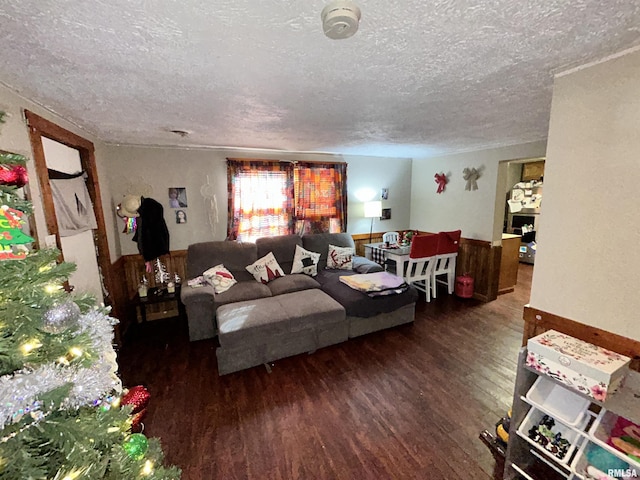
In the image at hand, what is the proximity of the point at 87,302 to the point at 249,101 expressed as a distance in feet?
4.74

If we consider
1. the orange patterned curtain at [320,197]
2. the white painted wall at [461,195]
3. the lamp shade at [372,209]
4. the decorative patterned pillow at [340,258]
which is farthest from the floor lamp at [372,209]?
the white painted wall at [461,195]

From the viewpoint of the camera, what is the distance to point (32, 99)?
1746 mm

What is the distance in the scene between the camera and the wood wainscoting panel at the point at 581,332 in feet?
4.19

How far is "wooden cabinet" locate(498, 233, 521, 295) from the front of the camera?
418 cm

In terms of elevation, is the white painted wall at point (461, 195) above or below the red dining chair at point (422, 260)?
above

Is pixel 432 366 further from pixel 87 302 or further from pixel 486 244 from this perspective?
pixel 87 302

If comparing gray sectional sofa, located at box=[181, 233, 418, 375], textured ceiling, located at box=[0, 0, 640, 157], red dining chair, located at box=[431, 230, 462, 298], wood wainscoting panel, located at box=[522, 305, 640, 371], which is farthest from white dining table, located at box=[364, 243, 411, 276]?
wood wainscoting panel, located at box=[522, 305, 640, 371]

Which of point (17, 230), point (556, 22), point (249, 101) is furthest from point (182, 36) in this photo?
point (556, 22)

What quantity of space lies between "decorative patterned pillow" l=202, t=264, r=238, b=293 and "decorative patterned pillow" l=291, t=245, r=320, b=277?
91 cm

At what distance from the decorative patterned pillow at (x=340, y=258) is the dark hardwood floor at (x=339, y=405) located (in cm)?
121

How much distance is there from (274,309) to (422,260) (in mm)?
2343

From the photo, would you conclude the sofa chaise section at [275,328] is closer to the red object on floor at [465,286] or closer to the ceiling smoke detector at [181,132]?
the ceiling smoke detector at [181,132]

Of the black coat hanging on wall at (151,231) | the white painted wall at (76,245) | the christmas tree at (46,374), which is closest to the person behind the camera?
the christmas tree at (46,374)

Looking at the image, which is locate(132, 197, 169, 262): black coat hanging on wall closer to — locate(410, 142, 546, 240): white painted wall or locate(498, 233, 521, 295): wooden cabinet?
locate(410, 142, 546, 240): white painted wall
